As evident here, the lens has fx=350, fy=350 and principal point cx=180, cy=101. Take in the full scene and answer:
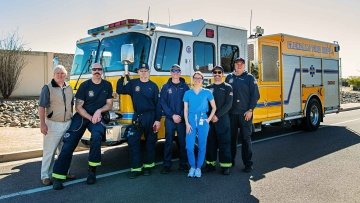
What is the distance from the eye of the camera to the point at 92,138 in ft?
18.2

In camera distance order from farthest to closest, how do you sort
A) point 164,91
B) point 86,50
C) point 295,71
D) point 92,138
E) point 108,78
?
point 295,71, point 86,50, point 108,78, point 164,91, point 92,138

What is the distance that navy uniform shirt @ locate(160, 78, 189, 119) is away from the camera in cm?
595

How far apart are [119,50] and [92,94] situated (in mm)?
1435

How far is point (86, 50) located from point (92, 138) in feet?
8.83

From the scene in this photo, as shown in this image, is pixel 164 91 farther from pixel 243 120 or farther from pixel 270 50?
pixel 270 50

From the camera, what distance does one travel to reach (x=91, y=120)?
18.2ft

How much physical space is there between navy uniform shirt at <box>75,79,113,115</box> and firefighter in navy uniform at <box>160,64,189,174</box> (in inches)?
38.3

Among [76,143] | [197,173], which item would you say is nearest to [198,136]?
[197,173]

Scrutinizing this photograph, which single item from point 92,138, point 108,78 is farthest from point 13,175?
point 108,78

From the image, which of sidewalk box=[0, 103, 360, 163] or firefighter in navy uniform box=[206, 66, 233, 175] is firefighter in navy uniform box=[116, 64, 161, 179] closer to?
firefighter in navy uniform box=[206, 66, 233, 175]

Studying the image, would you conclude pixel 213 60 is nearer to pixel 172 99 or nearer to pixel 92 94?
pixel 172 99

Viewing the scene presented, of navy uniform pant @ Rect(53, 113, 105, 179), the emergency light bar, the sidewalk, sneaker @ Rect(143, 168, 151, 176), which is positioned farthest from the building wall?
sneaker @ Rect(143, 168, 151, 176)

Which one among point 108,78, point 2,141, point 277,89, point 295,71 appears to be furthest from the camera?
point 295,71

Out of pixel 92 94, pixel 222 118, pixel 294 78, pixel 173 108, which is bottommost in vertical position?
pixel 222 118
